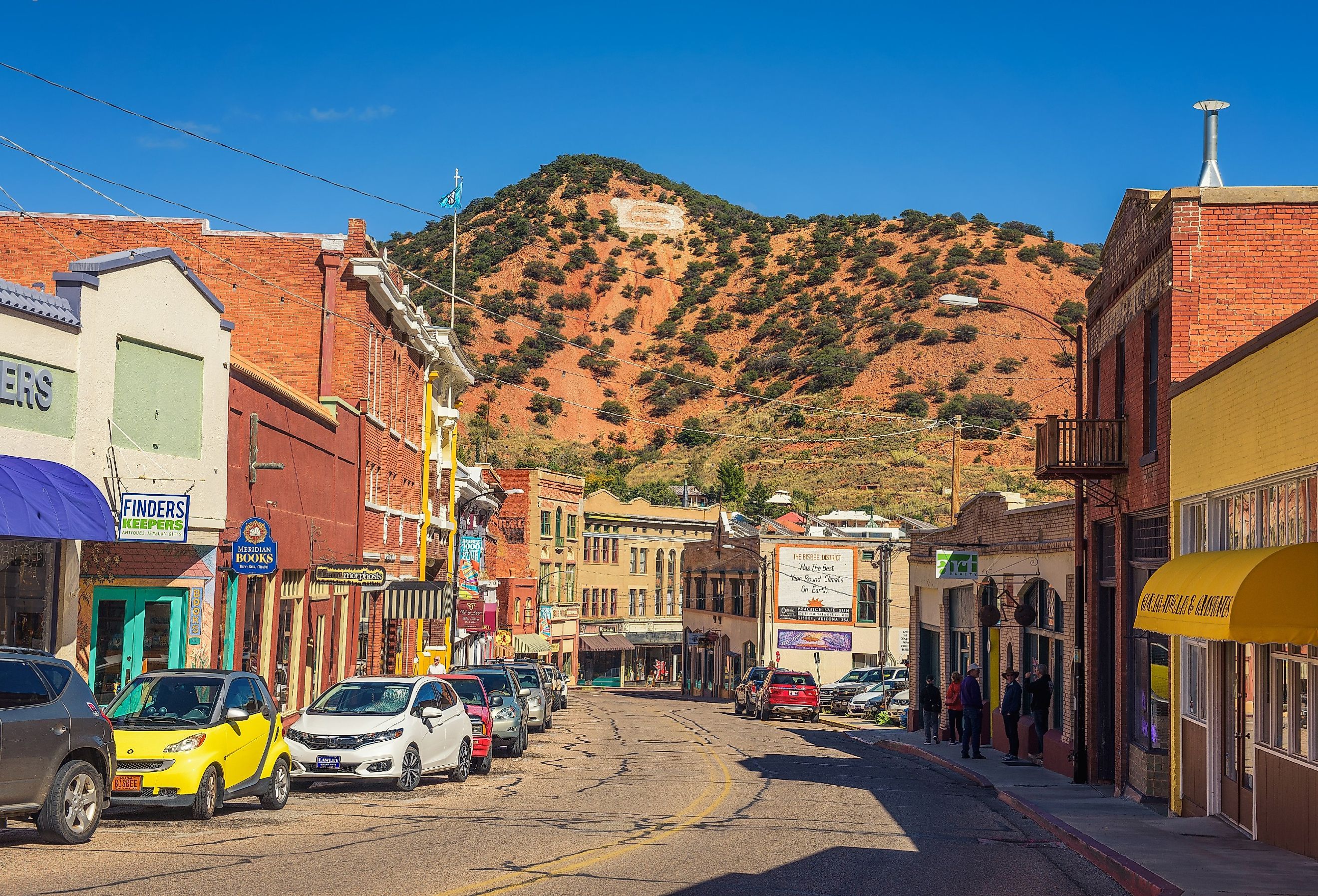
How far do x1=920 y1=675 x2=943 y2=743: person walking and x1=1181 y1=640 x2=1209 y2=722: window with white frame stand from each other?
16.0 meters

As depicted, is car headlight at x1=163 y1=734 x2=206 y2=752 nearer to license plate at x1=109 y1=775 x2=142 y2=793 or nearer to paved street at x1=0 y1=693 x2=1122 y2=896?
license plate at x1=109 y1=775 x2=142 y2=793

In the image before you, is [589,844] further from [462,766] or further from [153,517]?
[153,517]

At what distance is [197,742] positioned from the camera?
49.1 feet

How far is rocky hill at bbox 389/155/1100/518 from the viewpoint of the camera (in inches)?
4173

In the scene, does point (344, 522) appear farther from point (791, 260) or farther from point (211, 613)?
point (791, 260)

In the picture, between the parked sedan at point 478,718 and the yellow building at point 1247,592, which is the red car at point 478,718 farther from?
the yellow building at point 1247,592

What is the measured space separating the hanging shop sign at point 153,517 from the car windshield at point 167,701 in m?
3.73

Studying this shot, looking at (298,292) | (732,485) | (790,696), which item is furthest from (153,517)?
(732,485)

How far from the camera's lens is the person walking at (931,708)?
34688mm

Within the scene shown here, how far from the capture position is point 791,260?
14825 cm

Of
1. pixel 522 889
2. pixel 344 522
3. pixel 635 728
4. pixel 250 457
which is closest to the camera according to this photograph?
pixel 522 889

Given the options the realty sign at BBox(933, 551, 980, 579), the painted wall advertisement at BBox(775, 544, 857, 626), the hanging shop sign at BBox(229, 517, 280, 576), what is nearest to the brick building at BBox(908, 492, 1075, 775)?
the realty sign at BBox(933, 551, 980, 579)

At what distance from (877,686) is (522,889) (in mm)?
42523

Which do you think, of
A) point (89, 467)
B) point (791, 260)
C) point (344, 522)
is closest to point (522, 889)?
point (89, 467)
